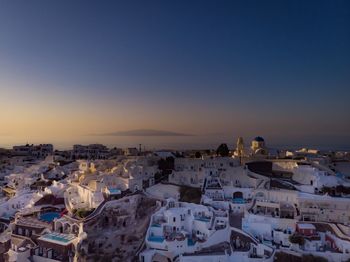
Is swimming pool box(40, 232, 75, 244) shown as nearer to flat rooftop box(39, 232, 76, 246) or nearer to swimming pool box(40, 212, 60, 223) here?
flat rooftop box(39, 232, 76, 246)

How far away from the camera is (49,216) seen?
23781 millimetres

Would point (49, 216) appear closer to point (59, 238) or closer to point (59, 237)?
point (59, 237)

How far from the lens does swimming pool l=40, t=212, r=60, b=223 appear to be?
76.2 feet

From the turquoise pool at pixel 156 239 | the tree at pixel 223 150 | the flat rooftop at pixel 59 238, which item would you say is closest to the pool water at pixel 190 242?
the turquoise pool at pixel 156 239

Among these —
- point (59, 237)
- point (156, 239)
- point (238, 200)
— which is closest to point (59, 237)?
point (59, 237)

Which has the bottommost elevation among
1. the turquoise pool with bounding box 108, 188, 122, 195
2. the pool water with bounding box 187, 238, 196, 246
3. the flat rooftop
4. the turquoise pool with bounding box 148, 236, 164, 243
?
the flat rooftop

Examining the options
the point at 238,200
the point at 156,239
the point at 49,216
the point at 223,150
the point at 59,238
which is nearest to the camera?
the point at 156,239

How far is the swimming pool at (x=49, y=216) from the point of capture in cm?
2322

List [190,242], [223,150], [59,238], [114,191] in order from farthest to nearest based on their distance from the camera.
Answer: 1. [223,150]
2. [114,191]
3. [59,238]
4. [190,242]

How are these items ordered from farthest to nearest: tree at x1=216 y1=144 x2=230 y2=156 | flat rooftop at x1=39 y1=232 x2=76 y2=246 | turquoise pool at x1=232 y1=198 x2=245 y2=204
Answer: tree at x1=216 y1=144 x2=230 y2=156
turquoise pool at x1=232 y1=198 x2=245 y2=204
flat rooftop at x1=39 y1=232 x2=76 y2=246

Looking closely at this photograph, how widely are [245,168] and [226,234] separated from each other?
9.32 metres

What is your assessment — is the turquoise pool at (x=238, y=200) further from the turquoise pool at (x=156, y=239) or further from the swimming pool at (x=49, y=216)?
the swimming pool at (x=49, y=216)

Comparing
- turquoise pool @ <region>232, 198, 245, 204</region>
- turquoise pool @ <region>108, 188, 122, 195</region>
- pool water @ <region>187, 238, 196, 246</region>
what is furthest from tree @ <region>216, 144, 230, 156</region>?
pool water @ <region>187, 238, 196, 246</region>

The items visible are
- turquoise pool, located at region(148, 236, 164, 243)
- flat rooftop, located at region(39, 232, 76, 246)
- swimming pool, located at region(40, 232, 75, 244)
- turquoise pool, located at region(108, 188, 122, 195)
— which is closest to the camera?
turquoise pool, located at region(148, 236, 164, 243)
